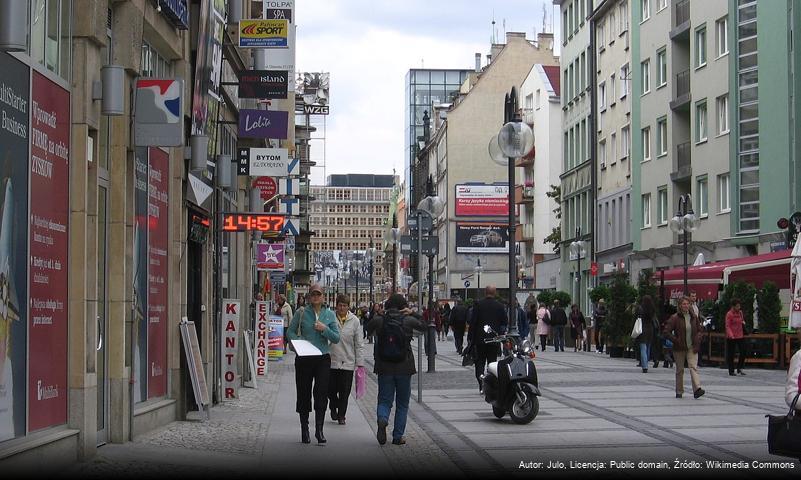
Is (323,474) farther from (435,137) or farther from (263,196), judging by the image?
(435,137)

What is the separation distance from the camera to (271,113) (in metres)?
24.4

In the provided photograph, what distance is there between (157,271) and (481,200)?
91.8m

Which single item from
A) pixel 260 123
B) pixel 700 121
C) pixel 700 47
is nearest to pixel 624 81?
pixel 700 47

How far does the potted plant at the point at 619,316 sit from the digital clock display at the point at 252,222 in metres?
18.3

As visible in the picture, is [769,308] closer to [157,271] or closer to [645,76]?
[157,271]

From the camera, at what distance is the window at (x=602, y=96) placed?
2635 inches

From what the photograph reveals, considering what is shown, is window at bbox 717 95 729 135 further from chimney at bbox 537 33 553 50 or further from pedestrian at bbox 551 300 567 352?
chimney at bbox 537 33 553 50

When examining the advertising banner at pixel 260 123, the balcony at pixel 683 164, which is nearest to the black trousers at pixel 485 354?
the advertising banner at pixel 260 123

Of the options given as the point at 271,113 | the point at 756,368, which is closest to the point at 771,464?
the point at 271,113

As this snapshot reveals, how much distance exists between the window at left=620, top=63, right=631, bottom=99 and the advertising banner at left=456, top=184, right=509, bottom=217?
44607 millimetres

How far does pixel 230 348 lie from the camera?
73.0 ft

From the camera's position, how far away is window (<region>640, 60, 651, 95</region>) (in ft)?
192

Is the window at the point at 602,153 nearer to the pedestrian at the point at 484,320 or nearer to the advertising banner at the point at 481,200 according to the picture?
the advertising banner at the point at 481,200

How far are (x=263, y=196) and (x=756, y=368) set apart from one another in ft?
40.4
